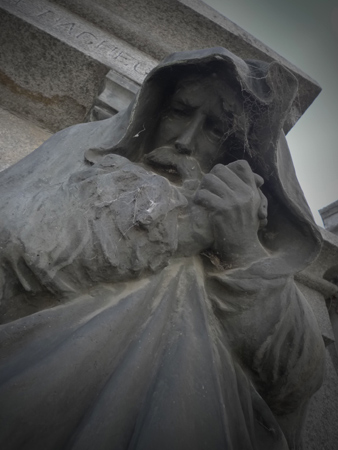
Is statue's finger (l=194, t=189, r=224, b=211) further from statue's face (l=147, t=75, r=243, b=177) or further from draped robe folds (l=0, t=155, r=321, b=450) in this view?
statue's face (l=147, t=75, r=243, b=177)

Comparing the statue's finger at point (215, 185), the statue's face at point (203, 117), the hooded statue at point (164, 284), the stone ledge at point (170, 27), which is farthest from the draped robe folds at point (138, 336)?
the stone ledge at point (170, 27)

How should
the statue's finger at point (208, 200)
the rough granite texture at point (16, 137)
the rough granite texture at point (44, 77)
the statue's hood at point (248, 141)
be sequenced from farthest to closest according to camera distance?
the rough granite texture at point (44, 77) → the rough granite texture at point (16, 137) → the statue's hood at point (248, 141) → the statue's finger at point (208, 200)

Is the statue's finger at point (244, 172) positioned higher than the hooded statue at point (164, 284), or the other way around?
the statue's finger at point (244, 172)

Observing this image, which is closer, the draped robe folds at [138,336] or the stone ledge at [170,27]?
the draped robe folds at [138,336]

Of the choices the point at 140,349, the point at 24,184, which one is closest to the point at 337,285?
the point at 140,349

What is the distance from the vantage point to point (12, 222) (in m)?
0.91

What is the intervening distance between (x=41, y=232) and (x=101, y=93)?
1.27m

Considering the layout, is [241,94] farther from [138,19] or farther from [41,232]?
[138,19]

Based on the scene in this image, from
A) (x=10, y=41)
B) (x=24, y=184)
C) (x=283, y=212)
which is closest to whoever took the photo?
(x=24, y=184)

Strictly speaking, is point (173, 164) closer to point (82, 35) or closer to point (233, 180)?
point (233, 180)

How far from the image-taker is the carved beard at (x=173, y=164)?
4.32 ft

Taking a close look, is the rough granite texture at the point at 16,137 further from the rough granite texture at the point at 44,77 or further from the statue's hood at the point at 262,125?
the statue's hood at the point at 262,125

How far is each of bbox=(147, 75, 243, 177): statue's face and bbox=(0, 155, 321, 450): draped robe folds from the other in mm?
335

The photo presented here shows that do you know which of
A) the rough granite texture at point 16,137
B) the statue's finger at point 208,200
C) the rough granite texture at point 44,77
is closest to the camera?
the statue's finger at point 208,200
